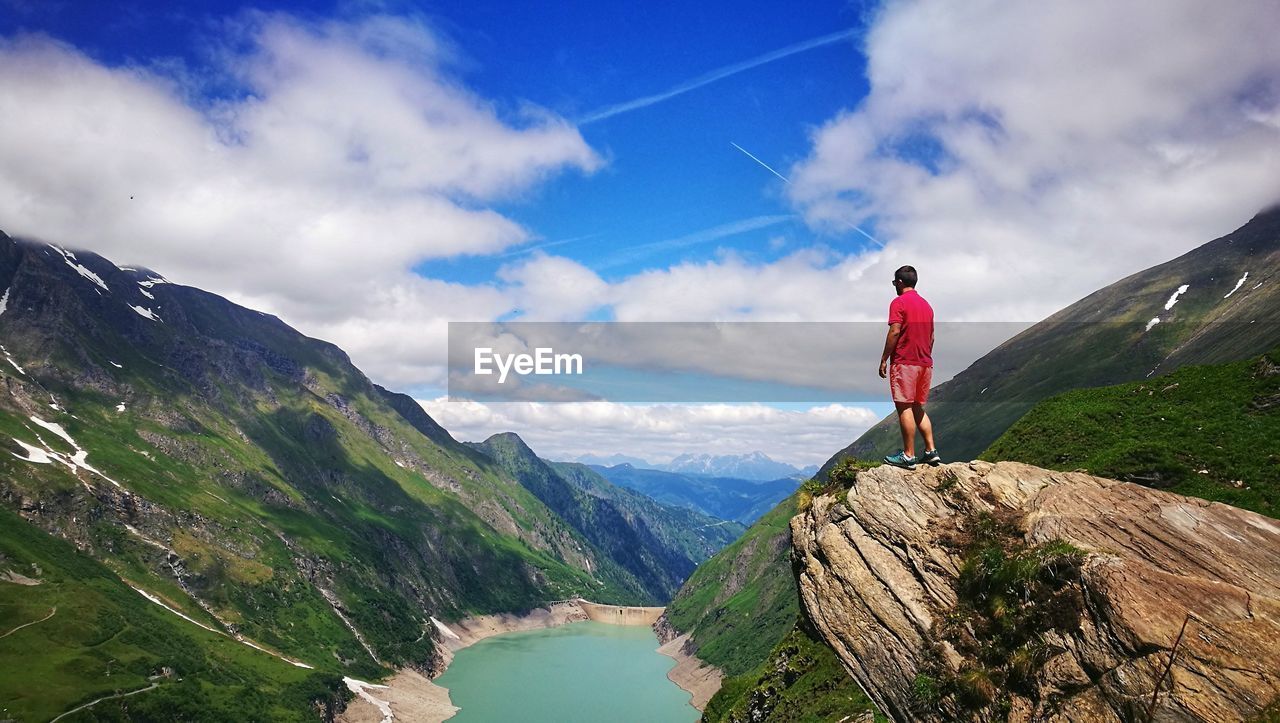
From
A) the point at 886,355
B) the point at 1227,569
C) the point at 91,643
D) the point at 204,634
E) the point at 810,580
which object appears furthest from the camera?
A: the point at 204,634

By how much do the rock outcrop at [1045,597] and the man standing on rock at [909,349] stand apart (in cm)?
281

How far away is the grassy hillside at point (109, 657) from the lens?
133 m

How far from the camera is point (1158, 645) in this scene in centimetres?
1304

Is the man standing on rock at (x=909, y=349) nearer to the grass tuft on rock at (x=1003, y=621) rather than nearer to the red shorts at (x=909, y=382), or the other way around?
the red shorts at (x=909, y=382)

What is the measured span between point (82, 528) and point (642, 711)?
6602 inches

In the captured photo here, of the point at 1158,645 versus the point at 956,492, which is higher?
the point at 956,492

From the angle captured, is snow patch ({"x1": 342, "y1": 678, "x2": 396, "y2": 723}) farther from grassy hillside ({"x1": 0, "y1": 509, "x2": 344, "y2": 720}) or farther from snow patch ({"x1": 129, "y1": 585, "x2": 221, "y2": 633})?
snow patch ({"x1": 129, "y1": 585, "x2": 221, "y2": 633})

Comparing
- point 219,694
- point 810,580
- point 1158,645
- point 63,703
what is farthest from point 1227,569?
point 219,694

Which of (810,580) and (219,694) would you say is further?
(219,694)

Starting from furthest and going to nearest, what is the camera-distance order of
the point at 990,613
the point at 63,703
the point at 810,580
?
the point at 63,703
the point at 810,580
the point at 990,613

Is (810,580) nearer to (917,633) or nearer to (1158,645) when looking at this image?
(917,633)

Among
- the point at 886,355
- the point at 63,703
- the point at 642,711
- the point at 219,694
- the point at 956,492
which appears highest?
the point at 886,355

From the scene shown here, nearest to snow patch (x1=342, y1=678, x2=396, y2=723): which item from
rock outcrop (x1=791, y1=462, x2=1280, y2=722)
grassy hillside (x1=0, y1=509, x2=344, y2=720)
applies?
grassy hillside (x1=0, y1=509, x2=344, y2=720)

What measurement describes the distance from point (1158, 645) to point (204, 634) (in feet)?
725
